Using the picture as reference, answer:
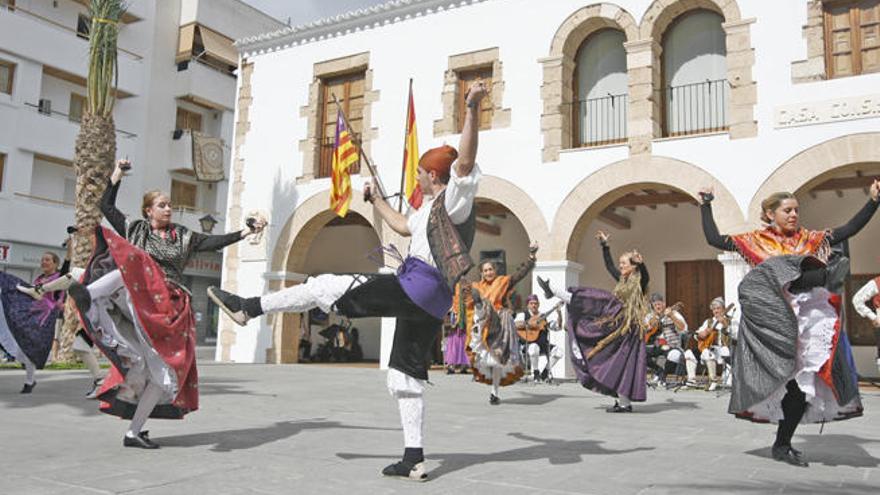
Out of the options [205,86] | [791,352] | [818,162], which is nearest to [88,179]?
[818,162]

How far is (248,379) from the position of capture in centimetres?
1103

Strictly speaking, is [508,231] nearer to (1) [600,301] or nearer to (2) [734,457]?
(1) [600,301]

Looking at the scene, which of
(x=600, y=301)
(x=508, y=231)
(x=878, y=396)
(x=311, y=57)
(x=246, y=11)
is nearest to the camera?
(x=600, y=301)

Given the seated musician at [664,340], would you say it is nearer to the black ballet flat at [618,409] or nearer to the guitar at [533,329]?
the guitar at [533,329]

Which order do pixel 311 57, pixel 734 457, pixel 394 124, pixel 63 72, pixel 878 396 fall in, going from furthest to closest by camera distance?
pixel 63 72 < pixel 311 57 < pixel 394 124 < pixel 878 396 < pixel 734 457

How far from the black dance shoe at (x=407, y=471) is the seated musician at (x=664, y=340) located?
8352mm

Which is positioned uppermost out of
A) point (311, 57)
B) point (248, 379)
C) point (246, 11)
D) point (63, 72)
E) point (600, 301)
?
point (246, 11)

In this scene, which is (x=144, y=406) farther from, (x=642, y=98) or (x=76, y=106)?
(x=76, y=106)

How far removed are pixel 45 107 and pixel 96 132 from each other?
35.2 ft

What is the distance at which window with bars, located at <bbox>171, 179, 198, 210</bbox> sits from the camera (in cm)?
2795

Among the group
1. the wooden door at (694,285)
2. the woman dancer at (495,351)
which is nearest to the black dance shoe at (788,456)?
the woman dancer at (495,351)

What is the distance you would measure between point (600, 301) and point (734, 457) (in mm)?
3050

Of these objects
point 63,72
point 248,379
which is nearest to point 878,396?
point 248,379

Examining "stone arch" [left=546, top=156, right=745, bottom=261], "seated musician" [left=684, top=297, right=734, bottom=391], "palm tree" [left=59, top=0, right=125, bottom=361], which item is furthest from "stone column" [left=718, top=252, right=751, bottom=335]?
"palm tree" [left=59, top=0, right=125, bottom=361]
